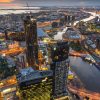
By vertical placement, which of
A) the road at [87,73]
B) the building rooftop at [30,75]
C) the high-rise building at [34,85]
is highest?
the building rooftop at [30,75]

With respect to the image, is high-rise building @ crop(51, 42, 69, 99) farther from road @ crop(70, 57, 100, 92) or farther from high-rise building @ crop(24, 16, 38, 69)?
high-rise building @ crop(24, 16, 38, 69)

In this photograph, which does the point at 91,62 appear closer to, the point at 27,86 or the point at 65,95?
the point at 65,95

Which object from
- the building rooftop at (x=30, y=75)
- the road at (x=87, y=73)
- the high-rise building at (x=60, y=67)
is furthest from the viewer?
the road at (x=87, y=73)

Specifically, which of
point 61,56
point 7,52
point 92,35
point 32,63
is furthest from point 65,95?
point 92,35

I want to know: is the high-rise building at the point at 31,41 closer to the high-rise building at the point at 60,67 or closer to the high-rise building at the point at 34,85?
the high-rise building at the point at 60,67

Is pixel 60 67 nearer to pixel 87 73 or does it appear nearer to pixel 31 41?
pixel 31 41

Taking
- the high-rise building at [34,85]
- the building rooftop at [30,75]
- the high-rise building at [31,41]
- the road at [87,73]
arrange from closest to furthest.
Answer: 1. the high-rise building at [34,85]
2. the building rooftop at [30,75]
3. the road at [87,73]
4. the high-rise building at [31,41]

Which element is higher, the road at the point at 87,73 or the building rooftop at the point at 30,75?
the building rooftop at the point at 30,75

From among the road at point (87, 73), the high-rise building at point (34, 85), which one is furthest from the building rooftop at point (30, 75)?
the road at point (87, 73)

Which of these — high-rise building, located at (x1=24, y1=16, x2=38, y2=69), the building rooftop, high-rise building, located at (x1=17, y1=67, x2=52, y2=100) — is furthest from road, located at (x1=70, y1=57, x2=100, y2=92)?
the building rooftop
